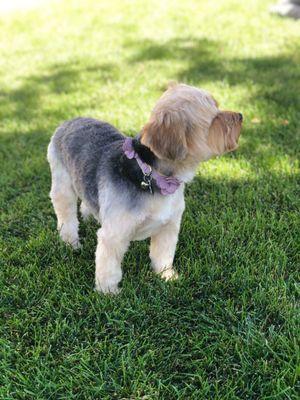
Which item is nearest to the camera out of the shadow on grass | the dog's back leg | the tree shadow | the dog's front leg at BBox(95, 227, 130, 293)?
the dog's front leg at BBox(95, 227, 130, 293)

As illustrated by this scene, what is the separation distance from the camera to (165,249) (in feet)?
12.6

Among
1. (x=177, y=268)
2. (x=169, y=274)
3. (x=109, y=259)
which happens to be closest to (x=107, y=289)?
(x=109, y=259)

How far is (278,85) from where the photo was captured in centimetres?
722

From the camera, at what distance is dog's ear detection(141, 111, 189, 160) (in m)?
2.96

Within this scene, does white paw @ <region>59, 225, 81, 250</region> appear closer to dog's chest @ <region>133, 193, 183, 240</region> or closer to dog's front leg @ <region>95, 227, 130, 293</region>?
dog's front leg @ <region>95, 227, 130, 293</region>

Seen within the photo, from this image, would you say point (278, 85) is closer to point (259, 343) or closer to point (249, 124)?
point (249, 124)

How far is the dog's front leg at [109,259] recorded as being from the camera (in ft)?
11.6

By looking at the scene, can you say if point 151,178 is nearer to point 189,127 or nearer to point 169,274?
point 189,127

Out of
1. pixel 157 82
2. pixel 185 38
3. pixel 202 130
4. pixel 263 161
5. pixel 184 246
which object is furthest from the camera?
pixel 185 38

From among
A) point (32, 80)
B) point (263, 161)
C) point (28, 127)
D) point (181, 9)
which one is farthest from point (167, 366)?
point (181, 9)

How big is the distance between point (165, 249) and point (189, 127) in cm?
120

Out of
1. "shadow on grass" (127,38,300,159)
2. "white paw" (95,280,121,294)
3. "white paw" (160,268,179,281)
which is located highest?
"shadow on grass" (127,38,300,159)

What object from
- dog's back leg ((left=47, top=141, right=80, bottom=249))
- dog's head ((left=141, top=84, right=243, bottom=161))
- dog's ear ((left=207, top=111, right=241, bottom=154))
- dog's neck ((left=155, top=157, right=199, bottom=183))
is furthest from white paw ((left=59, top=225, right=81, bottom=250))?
dog's ear ((left=207, top=111, right=241, bottom=154))

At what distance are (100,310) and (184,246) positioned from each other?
42.6 inches
